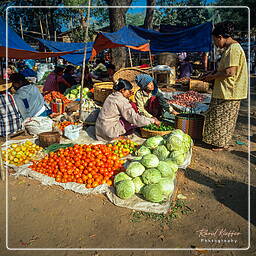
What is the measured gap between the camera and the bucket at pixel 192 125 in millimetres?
4562

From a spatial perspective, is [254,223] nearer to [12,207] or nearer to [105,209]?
[105,209]

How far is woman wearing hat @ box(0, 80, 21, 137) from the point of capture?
4875 millimetres

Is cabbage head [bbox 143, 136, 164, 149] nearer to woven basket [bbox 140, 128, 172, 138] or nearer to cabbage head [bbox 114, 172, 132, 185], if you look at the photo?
woven basket [bbox 140, 128, 172, 138]

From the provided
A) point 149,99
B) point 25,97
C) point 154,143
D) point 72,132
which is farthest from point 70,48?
point 154,143

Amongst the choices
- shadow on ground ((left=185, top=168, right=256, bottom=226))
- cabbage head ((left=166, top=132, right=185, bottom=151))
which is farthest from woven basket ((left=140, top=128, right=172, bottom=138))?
shadow on ground ((left=185, top=168, right=256, bottom=226))

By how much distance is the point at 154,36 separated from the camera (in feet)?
32.6

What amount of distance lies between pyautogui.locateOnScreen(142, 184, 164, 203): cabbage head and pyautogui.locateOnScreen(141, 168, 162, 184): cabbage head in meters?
0.09

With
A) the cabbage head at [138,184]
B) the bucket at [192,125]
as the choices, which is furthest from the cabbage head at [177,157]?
the bucket at [192,125]

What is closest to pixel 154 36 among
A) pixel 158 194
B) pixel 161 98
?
pixel 161 98

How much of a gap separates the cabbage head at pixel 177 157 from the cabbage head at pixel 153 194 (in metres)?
0.78

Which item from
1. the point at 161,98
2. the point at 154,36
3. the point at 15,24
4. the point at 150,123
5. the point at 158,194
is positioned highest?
the point at 15,24

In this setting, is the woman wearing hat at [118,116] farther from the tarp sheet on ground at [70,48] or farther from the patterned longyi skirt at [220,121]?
the tarp sheet on ground at [70,48]

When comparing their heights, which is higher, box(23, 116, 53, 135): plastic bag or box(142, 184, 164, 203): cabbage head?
box(23, 116, 53, 135): plastic bag

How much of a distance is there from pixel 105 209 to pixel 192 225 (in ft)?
3.57
